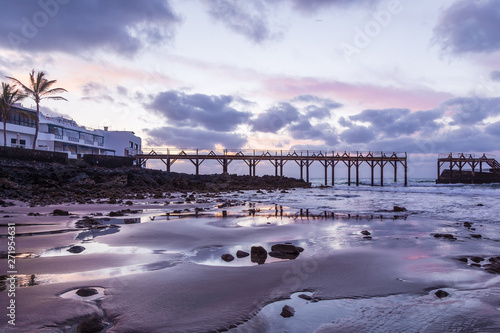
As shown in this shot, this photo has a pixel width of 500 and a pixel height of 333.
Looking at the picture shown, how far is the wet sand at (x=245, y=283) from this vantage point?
2936 mm

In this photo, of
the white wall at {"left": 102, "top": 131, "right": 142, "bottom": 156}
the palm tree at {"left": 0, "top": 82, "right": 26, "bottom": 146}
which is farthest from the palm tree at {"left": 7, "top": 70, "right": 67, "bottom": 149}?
the white wall at {"left": 102, "top": 131, "right": 142, "bottom": 156}

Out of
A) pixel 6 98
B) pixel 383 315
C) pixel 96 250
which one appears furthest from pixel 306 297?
pixel 6 98

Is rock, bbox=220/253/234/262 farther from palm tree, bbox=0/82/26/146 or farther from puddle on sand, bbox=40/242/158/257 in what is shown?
palm tree, bbox=0/82/26/146

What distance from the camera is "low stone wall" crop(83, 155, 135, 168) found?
3631 centimetres

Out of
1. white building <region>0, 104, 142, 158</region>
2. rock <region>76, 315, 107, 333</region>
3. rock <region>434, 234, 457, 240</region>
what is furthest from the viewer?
white building <region>0, 104, 142, 158</region>

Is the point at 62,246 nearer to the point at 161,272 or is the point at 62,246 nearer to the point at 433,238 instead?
the point at 161,272

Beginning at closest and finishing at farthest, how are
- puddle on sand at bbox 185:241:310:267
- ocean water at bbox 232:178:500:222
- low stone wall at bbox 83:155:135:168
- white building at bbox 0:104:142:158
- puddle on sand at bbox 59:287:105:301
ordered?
puddle on sand at bbox 59:287:105:301 < puddle on sand at bbox 185:241:310:267 < ocean water at bbox 232:178:500:222 < low stone wall at bbox 83:155:135:168 < white building at bbox 0:104:142:158

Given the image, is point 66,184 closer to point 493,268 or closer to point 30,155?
point 30,155

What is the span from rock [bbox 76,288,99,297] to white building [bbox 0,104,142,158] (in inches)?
1470

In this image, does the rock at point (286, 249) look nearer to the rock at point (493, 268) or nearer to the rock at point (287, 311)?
the rock at point (287, 311)

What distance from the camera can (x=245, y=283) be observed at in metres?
4.03

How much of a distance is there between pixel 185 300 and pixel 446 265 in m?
4.31

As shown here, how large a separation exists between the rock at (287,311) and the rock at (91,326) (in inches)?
66.3

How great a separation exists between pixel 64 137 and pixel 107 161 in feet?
54.6
